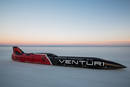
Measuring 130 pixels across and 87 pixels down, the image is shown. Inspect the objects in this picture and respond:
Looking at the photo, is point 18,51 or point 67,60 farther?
point 18,51

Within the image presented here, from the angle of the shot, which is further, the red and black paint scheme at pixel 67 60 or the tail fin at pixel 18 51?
the tail fin at pixel 18 51

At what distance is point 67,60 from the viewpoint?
42.1 ft

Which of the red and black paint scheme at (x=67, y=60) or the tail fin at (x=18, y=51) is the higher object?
the tail fin at (x=18, y=51)

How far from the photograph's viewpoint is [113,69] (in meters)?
11.0

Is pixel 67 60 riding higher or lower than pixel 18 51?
lower

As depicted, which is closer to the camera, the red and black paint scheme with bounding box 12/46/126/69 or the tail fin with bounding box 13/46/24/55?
the red and black paint scheme with bounding box 12/46/126/69

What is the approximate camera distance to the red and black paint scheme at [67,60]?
432 inches

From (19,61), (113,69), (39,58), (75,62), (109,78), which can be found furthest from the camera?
(19,61)

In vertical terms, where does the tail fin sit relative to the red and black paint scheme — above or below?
above

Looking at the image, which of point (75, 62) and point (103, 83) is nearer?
point (103, 83)

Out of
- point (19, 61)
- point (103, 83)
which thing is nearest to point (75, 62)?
point (103, 83)

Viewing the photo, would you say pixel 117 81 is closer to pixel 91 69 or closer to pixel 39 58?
pixel 91 69

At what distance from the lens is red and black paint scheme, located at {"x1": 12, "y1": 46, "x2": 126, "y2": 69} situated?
11.0 m

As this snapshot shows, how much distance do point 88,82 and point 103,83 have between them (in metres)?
1.05
